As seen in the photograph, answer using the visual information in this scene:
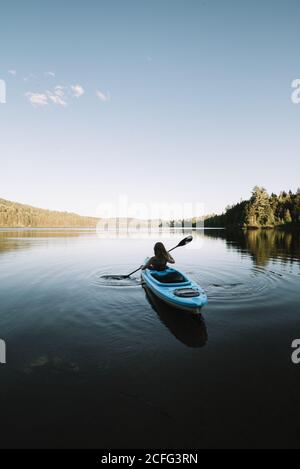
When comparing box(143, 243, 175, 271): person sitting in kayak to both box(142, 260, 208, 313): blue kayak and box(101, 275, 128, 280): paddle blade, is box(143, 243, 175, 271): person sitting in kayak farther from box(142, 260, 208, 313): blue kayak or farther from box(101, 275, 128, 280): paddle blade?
box(101, 275, 128, 280): paddle blade

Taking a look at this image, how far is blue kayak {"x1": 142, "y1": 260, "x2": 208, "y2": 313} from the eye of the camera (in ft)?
32.8

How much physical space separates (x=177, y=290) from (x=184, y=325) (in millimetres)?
1493

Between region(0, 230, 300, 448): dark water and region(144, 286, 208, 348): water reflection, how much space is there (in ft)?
0.15

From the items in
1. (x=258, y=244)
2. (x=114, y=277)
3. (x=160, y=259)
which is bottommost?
(x=114, y=277)

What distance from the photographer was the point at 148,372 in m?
7.05

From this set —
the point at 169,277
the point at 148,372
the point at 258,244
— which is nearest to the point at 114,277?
the point at 169,277

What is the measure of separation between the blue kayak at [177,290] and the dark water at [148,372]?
0.91 m

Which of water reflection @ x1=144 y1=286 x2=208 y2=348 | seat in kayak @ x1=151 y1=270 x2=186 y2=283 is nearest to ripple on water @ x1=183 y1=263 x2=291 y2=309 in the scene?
seat in kayak @ x1=151 y1=270 x2=186 y2=283

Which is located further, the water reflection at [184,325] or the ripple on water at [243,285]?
the ripple on water at [243,285]

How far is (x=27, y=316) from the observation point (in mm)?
11625

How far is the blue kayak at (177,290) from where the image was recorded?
9.99m

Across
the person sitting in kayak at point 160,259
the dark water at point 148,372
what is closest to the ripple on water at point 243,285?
the dark water at point 148,372

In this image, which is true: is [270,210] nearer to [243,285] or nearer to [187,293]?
[243,285]

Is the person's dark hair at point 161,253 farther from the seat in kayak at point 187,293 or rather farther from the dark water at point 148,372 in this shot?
the seat in kayak at point 187,293
